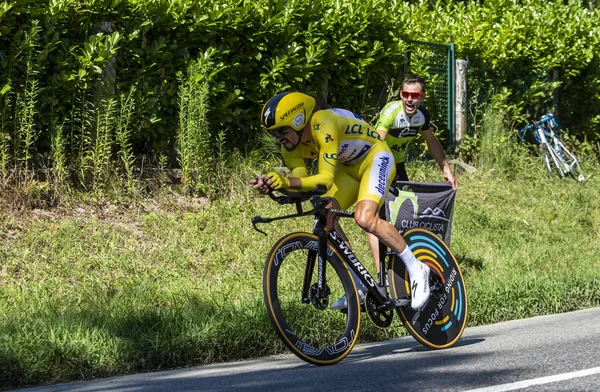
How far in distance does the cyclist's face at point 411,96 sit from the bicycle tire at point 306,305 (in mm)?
2500

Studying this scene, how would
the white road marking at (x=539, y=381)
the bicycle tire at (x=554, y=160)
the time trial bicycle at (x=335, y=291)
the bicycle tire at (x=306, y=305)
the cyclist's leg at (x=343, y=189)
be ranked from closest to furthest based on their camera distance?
the white road marking at (x=539, y=381) → the bicycle tire at (x=306, y=305) → the time trial bicycle at (x=335, y=291) → the cyclist's leg at (x=343, y=189) → the bicycle tire at (x=554, y=160)

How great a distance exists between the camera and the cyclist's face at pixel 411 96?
30.0ft

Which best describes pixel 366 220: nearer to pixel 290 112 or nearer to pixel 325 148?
pixel 325 148

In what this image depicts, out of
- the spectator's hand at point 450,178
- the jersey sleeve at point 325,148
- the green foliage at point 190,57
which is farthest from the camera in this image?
the green foliage at point 190,57

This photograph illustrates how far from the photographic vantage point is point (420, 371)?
5.88 metres

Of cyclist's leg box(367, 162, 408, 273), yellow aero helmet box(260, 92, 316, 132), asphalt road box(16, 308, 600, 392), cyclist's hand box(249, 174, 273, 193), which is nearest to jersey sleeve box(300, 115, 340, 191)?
yellow aero helmet box(260, 92, 316, 132)

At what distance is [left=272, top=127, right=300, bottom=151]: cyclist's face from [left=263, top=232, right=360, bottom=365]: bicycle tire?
63 cm

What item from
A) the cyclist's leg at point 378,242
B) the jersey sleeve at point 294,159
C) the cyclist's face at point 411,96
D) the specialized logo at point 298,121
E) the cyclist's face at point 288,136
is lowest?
the cyclist's leg at point 378,242

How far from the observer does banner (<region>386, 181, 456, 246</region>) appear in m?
9.26

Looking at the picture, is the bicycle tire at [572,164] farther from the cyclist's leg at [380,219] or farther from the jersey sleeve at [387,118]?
the cyclist's leg at [380,219]

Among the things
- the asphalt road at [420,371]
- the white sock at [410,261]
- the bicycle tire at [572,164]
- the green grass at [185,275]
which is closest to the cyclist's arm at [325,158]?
the white sock at [410,261]

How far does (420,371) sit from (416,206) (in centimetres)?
359

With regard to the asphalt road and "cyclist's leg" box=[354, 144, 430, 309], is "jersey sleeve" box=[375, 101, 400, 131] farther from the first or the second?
the asphalt road

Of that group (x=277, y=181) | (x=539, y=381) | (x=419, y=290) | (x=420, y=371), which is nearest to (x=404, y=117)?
(x=419, y=290)
